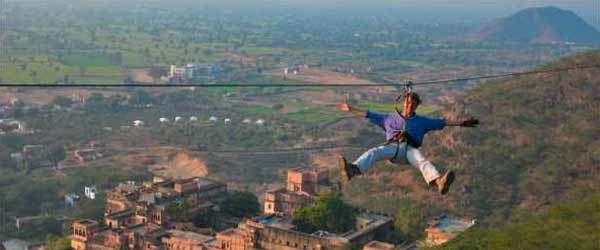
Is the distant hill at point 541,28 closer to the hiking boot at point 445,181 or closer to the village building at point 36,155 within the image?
the village building at point 36,155

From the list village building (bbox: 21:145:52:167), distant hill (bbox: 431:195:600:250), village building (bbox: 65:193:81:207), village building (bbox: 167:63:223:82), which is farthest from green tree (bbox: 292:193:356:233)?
village building (bbox: 167:63:223:82)

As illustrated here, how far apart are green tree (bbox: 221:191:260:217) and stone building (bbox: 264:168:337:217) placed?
429 millimetres

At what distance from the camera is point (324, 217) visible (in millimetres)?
22594

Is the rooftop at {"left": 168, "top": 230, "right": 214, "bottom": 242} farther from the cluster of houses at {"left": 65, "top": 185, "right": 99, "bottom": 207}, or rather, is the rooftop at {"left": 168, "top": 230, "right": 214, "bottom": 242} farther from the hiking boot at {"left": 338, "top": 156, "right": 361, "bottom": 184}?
the hiking boot at {"left": 338, "top": 156, "right": 361, "bottom": 184}

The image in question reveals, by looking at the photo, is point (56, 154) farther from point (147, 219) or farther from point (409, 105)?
point (409, 105)

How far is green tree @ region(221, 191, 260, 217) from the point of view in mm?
25969

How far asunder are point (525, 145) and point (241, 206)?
12.2 m

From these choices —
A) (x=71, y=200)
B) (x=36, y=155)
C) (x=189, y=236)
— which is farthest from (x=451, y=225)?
(x=36, y=155)

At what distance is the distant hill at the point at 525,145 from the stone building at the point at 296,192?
188 inches

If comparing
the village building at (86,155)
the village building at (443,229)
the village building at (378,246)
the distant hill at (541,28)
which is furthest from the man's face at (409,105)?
the distant hill at (541,28)

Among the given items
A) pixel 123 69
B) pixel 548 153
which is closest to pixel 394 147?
pixel 548 153

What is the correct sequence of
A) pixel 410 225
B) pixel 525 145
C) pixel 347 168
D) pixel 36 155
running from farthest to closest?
pixel 36 155, pixel 525 145, pixel 410 225, pixel 347 168

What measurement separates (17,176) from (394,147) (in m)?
30.2

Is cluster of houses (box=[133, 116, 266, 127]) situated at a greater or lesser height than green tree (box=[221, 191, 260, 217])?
lesser
